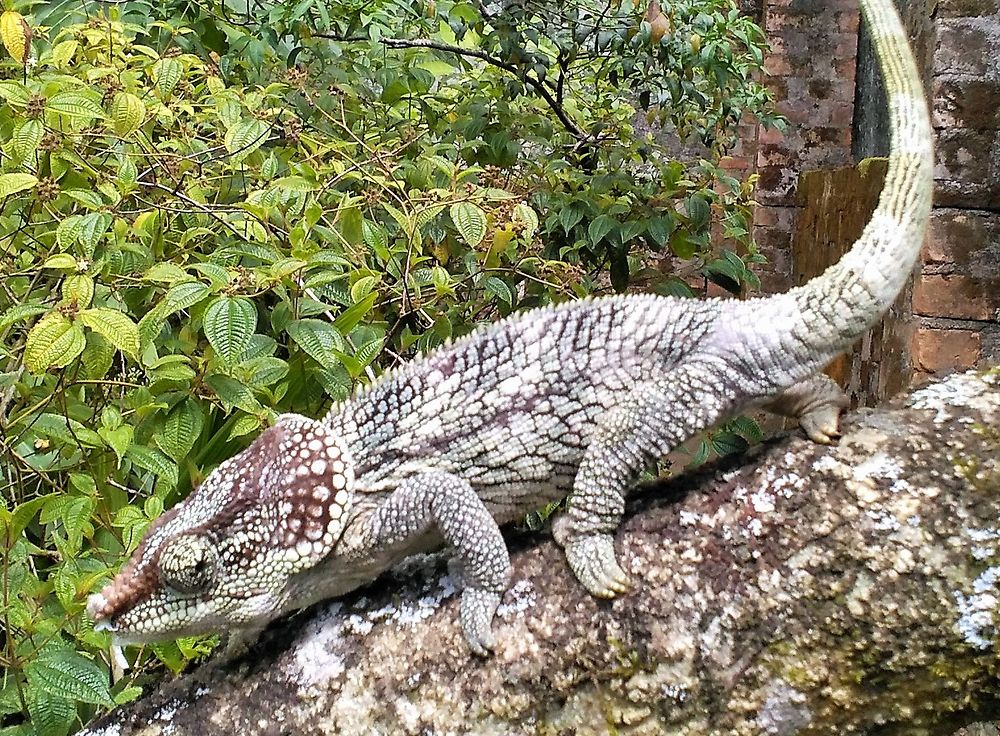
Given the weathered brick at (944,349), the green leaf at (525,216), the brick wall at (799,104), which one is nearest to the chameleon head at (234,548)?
the green leaf at (525,216)

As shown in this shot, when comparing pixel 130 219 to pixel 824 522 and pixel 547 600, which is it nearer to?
pixel 547 600

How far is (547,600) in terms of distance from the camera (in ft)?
4.20

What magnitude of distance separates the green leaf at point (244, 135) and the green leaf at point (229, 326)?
0.56 m

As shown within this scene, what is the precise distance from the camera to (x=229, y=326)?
4.59ft

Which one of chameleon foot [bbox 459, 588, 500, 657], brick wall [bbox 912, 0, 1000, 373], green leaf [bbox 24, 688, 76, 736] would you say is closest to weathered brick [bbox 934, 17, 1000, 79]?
brick wall [bbox 912, 0, 1000, 373]

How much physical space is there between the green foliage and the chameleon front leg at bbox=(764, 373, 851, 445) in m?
0.72

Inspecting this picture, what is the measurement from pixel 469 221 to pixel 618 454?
2.19 feet

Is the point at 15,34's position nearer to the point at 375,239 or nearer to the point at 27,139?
the point at 27,139

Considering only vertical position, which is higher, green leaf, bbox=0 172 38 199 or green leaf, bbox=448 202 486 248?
green leaf, bbox=0 172 38 199

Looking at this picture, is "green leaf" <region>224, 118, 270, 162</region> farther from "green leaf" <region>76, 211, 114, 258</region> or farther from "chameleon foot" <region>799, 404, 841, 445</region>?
"chameleon foot" <region>799, 404, 841, 445</region>

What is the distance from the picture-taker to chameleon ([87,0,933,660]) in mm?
1310

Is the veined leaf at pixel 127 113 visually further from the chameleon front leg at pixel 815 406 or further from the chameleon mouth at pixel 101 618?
the chameleon front leg at pixel 815 406

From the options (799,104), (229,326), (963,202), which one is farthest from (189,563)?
(799,104)

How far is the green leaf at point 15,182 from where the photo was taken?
1512mm
